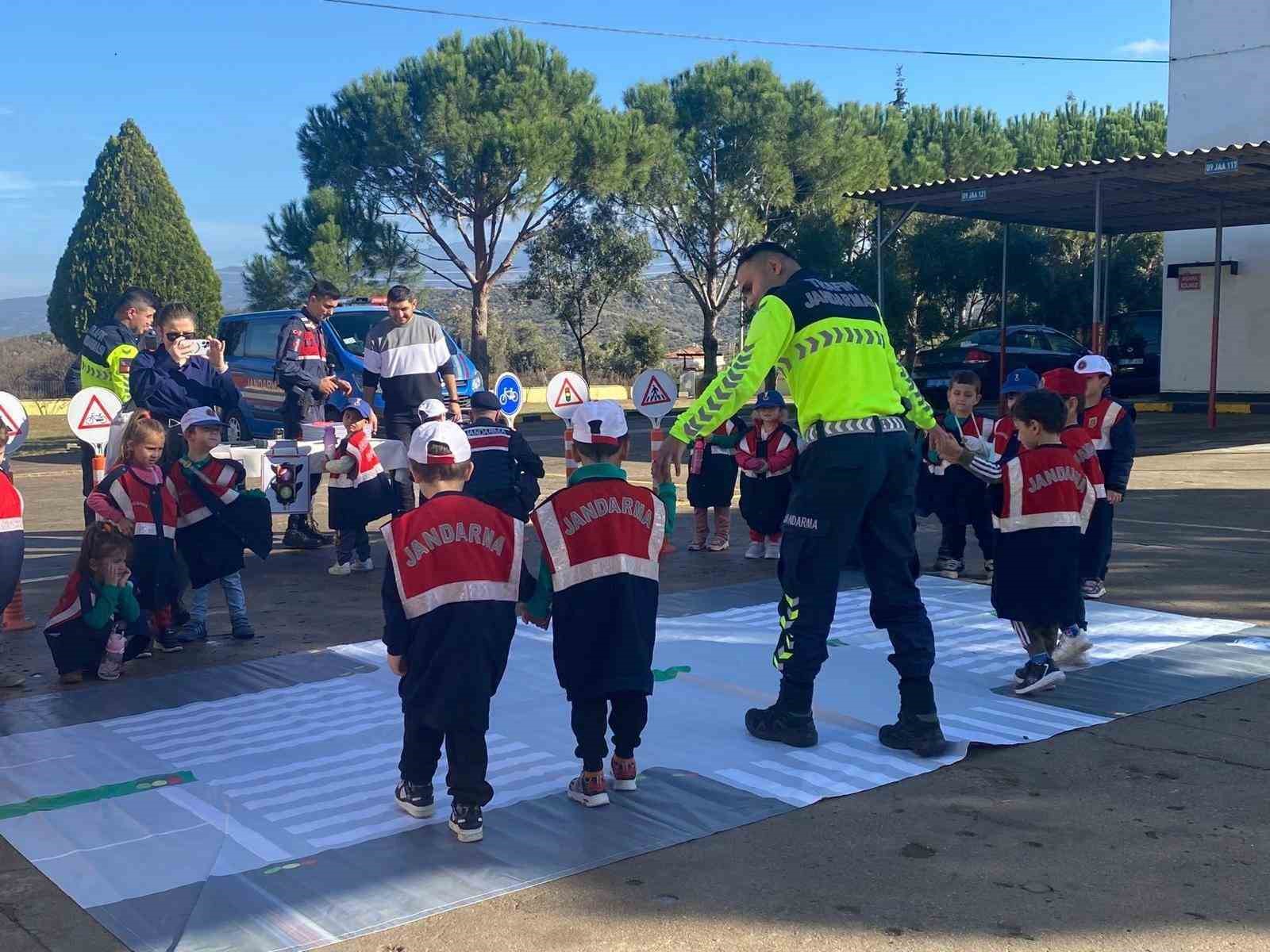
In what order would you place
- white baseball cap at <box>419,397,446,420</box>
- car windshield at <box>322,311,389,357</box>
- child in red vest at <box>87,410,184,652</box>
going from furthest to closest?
1. car windshield at <box>322,311,389,357</box>
2. white baseball cap at <box>419,397,446,420</box>
3. child in red vest at <box>87,410,184,652</box>

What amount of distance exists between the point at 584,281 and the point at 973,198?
19.5 m

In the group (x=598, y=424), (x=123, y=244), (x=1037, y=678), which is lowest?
(x=1037, y=678)

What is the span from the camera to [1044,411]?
19.9 feet

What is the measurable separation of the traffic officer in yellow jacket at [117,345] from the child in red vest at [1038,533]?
591 centimetres

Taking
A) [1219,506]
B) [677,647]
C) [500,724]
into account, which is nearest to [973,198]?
[1219,506]

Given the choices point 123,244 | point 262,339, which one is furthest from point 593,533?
point 123,244

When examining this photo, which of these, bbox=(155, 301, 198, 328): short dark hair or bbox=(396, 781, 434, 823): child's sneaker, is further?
bbox=(155, 301, 198, 328): short dark hair

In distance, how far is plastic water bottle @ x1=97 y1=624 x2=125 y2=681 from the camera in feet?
21.6

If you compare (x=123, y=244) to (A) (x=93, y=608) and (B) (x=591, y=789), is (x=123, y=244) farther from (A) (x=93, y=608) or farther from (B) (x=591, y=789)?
(B) (x=591, y=789)

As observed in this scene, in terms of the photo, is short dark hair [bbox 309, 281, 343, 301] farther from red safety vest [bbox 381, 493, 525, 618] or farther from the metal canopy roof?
the metal canopy roof

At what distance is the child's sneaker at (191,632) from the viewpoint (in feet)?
24.3

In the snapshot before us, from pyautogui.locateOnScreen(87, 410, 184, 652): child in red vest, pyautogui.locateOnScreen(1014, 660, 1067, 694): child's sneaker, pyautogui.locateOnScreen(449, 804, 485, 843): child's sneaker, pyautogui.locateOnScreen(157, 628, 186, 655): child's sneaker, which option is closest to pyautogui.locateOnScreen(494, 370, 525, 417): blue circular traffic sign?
pyautogui.locateOnScreen(157, 628, 186, 655): child's sneaker

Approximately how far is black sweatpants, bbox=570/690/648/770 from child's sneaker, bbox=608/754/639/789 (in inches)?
2.8

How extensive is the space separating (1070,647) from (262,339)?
49.3ft
